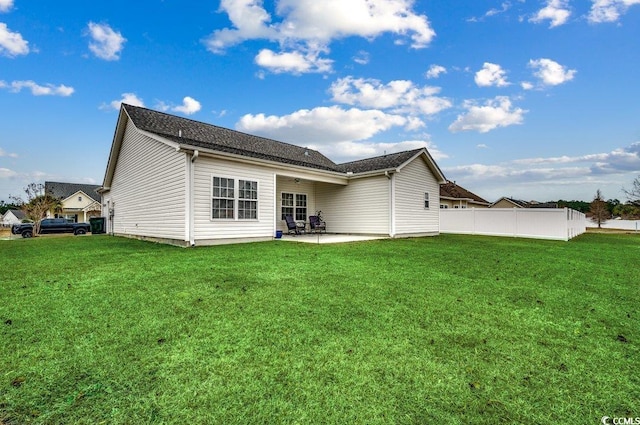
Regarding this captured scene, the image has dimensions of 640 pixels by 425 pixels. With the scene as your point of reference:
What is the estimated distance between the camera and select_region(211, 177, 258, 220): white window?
35.3 feet

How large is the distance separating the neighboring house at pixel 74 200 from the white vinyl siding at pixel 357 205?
114 feet

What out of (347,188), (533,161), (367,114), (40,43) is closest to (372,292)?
(347,188)

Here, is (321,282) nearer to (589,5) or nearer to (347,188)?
(347,188)

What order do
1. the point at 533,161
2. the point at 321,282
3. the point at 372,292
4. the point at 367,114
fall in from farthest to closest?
1. the point at 533,161
2. the point at 367,114
3. the point at 321,282
4. the point at 372,292

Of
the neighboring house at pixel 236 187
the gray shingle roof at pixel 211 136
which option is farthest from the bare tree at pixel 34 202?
the gray shingle roof at pixel 211 136

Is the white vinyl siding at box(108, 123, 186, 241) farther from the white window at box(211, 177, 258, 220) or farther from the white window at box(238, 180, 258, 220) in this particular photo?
the white window at box(238, 180, 258, 220)

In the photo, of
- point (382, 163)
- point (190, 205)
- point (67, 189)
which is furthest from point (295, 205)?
point (67, 189)

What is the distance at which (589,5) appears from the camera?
10.8 metres

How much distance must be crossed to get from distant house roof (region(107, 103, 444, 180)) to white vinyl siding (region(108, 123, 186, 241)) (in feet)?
2.59

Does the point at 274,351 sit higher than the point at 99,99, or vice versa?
the point at 99,99

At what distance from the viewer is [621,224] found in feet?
122

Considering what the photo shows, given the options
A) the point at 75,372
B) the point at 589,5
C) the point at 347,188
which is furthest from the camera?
the point at 347,188

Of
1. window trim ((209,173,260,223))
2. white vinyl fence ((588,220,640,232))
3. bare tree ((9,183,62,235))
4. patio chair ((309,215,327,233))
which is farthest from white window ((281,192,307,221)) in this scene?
white vinyl fence ((588,220,640,232))

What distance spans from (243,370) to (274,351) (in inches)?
15.2
